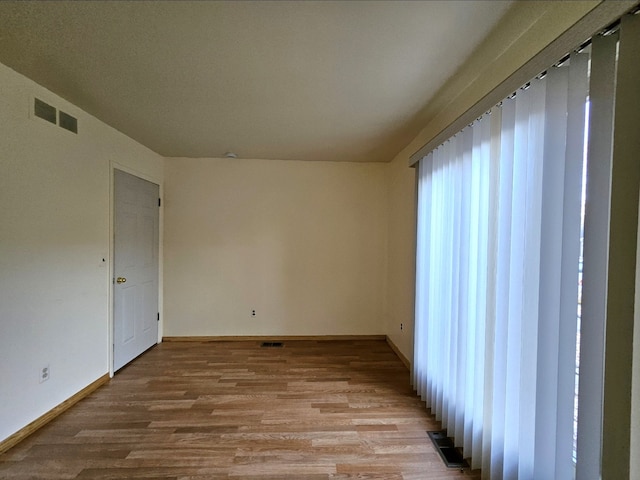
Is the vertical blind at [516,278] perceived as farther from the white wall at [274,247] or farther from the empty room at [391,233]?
the white wall at [274,247]

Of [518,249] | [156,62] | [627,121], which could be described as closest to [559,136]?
[627,121]

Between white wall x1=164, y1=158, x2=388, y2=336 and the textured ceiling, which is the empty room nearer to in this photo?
the textured ceiling

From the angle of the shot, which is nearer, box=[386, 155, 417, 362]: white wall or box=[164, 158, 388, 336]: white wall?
box=[386, 155, 417, 362]: white wall

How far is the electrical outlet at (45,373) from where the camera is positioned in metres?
2.01

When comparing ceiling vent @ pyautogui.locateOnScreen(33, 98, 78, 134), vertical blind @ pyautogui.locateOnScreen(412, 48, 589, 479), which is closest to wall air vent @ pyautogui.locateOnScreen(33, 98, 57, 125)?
ceiling vent @ pyautogui.locateOnScreen(33, 98, 78, 134)

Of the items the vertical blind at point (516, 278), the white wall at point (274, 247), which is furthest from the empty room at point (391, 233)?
the white wall at point (274, 247)

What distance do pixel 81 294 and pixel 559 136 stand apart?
345 centimetres

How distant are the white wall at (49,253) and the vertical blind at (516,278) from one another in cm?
299

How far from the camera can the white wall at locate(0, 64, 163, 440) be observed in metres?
1.80

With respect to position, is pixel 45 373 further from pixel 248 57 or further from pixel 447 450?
pixel 447 450

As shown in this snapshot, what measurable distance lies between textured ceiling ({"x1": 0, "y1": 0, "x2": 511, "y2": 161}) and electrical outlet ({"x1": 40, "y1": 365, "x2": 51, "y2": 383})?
6.82ft

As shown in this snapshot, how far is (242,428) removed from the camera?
2.01 m

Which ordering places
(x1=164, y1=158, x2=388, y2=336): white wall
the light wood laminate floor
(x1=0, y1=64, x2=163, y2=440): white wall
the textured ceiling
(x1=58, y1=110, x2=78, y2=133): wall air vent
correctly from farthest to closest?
1. (x1=164, y1=158, x2=388, y2=336): white wall
2. (x1=58, y1=110, x2=78, y2=133): wall air vent
3. (x1=0, y1=64, x2=163, y2=440): white wall
4. the light wood laminate floor
5. the textured ceiling

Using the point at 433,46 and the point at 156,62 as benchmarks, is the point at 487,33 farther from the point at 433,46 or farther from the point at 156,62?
the point at 156,62
